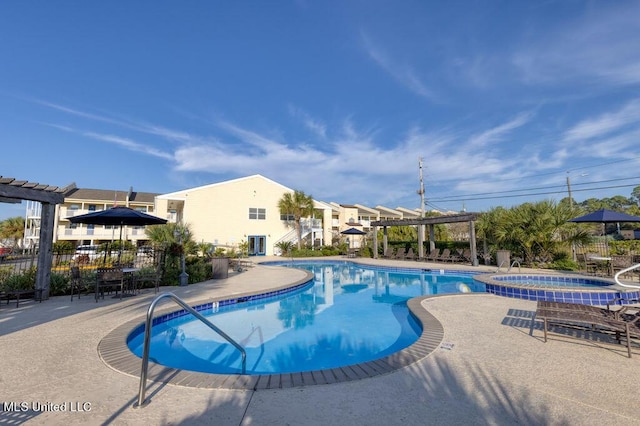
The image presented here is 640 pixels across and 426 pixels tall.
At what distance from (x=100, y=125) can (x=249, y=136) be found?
428 inches

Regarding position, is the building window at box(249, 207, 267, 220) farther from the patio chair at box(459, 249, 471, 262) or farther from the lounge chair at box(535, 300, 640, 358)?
the lounge chair at box(535, 300, 640, 358)

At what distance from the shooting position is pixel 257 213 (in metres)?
27.4

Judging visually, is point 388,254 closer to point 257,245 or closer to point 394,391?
point 257,245

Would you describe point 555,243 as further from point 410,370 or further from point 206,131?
point 206,131

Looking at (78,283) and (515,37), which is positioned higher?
(515,37)

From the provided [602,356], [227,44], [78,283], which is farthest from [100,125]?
[602,356]

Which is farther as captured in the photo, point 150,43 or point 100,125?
point 100,125

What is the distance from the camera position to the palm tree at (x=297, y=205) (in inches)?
1081

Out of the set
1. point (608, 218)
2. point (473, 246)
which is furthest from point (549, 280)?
point (473, 246)

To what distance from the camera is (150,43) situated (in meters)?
13.2

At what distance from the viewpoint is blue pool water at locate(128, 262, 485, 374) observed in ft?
16.2
